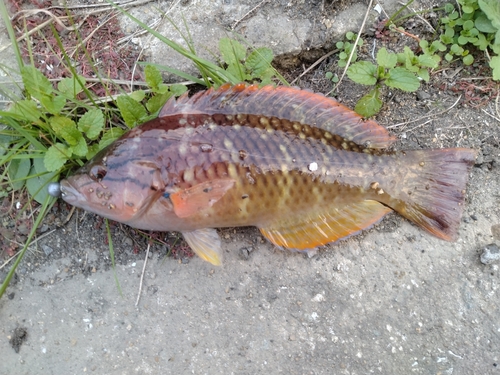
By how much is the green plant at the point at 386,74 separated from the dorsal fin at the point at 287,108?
0.21 metres

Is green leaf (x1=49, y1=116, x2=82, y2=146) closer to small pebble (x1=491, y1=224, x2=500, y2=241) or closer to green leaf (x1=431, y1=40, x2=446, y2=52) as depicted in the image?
green leaf (x1=431, y1=40, x2=446, y2=52)

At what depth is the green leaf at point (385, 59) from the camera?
10.5 feet

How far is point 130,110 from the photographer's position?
3.13m

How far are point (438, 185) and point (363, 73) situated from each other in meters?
0.92

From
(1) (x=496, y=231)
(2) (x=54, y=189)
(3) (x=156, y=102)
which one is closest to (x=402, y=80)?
(1) (x=496, y=231)

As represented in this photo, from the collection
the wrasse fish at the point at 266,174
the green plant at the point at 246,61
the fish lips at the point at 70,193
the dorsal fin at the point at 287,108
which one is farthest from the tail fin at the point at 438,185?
the fish lips at the point at 70,193

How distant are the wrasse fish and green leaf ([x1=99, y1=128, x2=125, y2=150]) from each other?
0.27 meters

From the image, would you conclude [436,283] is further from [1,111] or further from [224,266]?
[1,111]

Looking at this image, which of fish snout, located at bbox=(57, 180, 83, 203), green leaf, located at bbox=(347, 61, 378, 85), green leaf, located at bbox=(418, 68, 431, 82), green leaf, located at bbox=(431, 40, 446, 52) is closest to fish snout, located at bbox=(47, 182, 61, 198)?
fish snout, located at bbox=(57, 180, 83, 203)

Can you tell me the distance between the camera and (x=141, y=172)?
279 centimetres

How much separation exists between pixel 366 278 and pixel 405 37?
182cm

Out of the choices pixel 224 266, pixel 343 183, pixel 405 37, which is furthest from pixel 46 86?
pixel 405 37

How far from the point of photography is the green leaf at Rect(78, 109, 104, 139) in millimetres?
3123

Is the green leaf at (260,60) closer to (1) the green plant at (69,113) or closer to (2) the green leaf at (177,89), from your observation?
(1) the green plant at (69,113)
